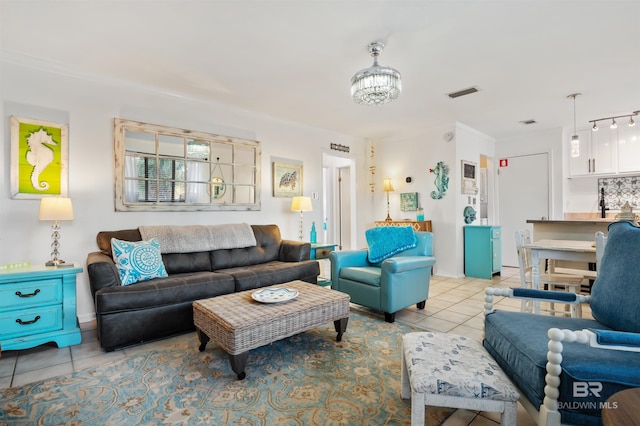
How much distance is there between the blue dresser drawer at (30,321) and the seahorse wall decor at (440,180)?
485 cm

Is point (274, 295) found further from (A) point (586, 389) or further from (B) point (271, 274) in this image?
(A) point (586, 389)

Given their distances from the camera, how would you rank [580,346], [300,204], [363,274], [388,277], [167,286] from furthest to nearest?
[300,204], [363,274], [388,277], [167,286], [580,346]

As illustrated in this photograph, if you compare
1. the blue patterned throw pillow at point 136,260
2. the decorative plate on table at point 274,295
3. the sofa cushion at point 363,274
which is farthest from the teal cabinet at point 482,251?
the blue patterned throw pillow at point 136,260

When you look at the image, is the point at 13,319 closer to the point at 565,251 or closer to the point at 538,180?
the point at 565,251

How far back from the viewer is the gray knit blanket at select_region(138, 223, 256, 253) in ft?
10.5

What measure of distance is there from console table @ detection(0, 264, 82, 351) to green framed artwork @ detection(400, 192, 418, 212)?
455 cm

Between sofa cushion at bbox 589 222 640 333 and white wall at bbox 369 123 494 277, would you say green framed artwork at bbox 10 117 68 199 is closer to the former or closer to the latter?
sofa cushion at bbox 589 222 640 333

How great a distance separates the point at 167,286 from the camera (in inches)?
103

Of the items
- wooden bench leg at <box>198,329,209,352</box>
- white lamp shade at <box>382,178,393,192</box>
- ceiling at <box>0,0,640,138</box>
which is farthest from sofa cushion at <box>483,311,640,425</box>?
white lamp shade at <box>382,178,393,192</box>

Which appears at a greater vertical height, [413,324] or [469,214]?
[469,214]

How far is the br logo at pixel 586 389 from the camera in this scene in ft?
3.76

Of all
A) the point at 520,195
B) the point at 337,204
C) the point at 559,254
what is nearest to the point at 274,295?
the point at 559,254

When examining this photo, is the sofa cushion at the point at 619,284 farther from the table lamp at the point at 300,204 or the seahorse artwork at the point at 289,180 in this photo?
the seahorse artwork at the point at 289,180

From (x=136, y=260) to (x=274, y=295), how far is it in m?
1.31
